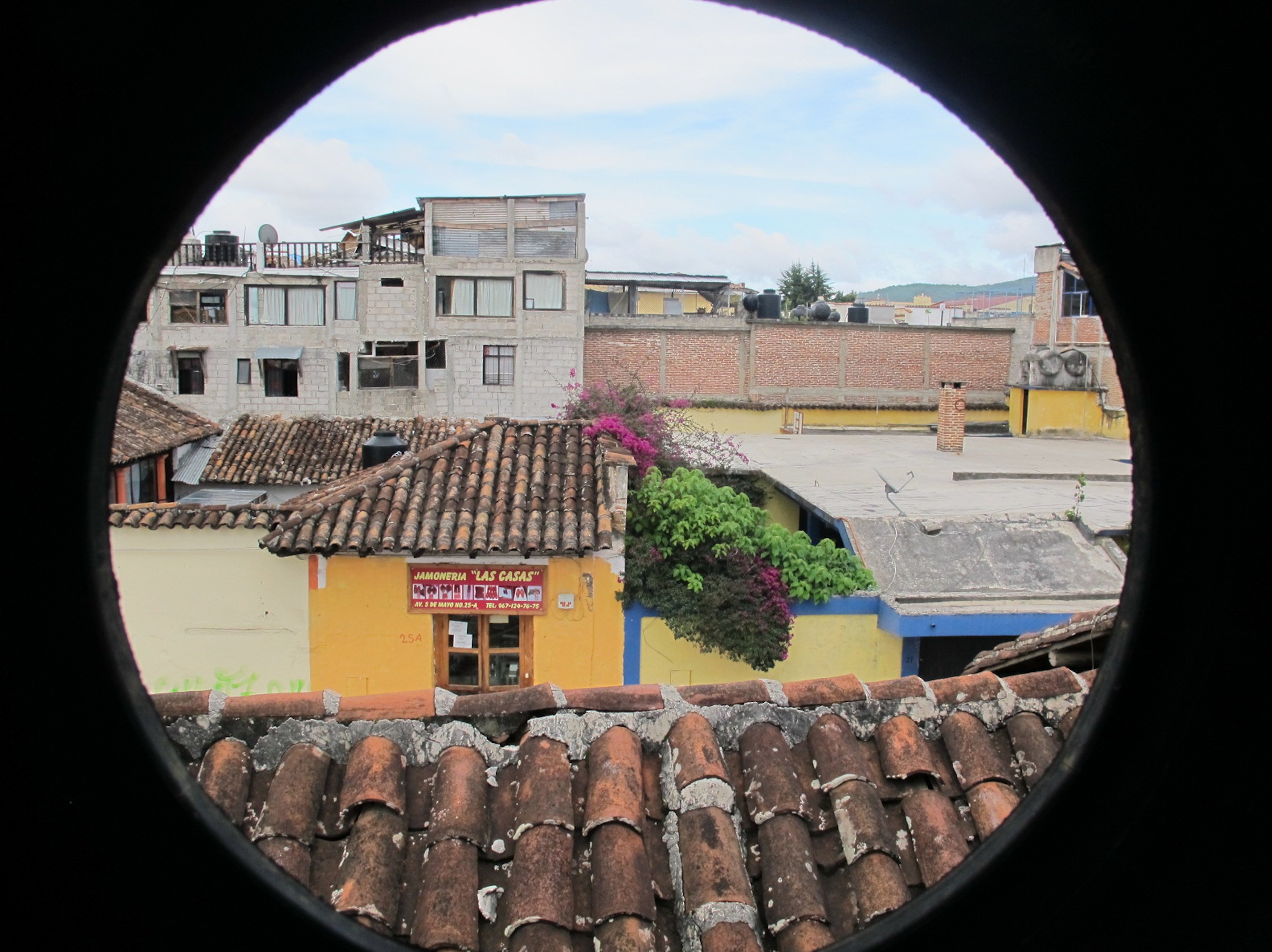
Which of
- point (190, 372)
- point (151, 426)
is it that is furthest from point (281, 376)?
point (151, 426)

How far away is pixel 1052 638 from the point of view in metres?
3.82

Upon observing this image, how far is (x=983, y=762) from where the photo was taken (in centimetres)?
246

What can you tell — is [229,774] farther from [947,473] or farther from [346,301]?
[346,301]

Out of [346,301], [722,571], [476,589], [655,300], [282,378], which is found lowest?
[476,589]

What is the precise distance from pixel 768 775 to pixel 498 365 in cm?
2594

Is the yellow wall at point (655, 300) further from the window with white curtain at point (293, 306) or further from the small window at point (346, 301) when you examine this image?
the window with white curtain at point (293, 306)

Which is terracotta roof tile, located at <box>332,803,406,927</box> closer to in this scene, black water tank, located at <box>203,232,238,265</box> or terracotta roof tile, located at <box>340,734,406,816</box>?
terracotta roof tile, located at <box>340,734,406,816</box>

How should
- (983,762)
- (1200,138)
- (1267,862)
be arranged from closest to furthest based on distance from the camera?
1. (1200,138)
2. (1267,862)
3. (983,762)

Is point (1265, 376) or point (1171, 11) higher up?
point (1171, 11)

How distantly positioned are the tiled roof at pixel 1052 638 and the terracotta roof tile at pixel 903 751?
1.08 metres

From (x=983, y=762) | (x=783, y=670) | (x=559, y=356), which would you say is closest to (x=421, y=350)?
(x=559, y=356)

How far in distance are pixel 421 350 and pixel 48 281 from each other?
2736 centimetres

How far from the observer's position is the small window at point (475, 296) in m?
27.4

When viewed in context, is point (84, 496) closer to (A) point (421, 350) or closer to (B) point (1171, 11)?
(B) point (1171, 11)
